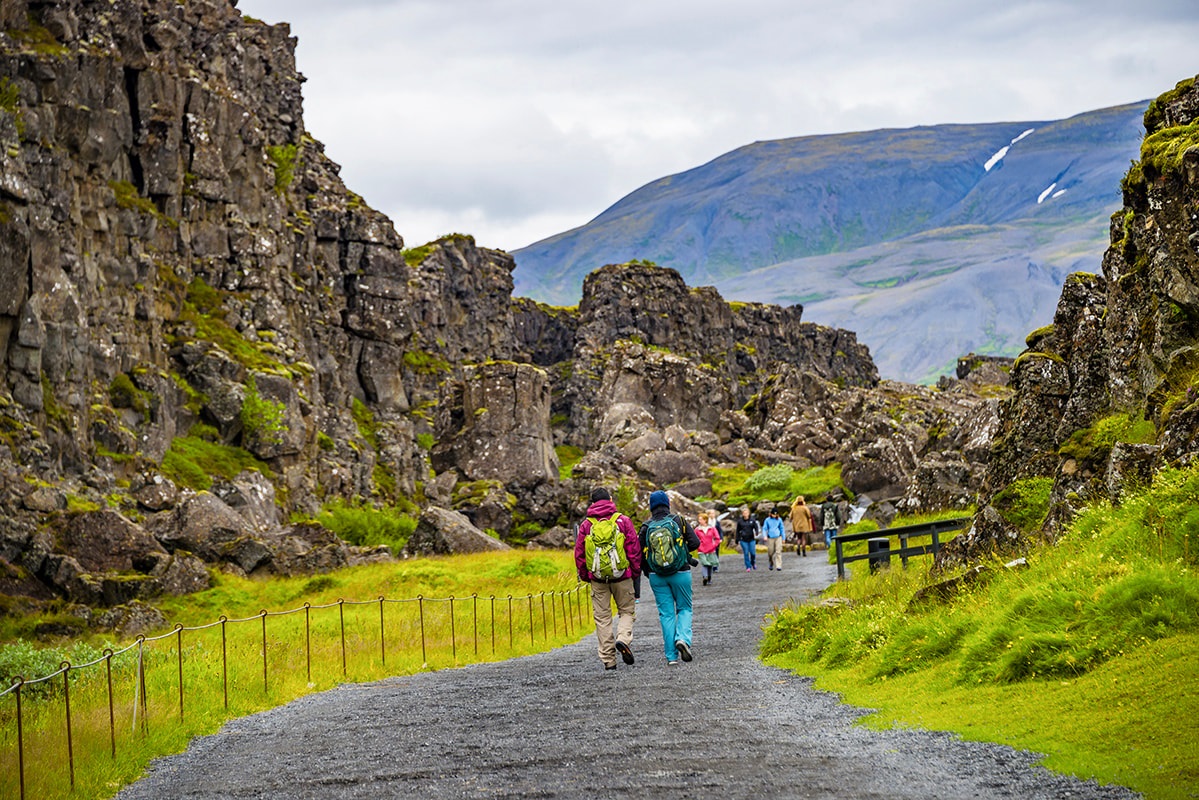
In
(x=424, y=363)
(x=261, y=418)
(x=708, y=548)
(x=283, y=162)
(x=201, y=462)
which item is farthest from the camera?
(x=424, y=363)

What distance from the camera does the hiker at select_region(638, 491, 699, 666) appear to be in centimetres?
1709

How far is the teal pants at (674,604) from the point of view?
1742cm

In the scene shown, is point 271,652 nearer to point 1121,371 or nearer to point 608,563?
point 608,563

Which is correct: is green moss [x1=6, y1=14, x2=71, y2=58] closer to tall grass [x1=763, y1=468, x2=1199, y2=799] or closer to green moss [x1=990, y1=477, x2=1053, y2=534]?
green moss [x1=990, y1=477, x2=1053, y2=534]

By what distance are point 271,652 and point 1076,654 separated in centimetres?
1680

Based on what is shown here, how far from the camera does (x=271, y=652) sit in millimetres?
23828

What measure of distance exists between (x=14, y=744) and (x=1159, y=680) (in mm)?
11836

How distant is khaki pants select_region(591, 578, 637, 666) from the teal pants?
43 cm

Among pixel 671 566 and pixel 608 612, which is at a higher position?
pixel 671 566

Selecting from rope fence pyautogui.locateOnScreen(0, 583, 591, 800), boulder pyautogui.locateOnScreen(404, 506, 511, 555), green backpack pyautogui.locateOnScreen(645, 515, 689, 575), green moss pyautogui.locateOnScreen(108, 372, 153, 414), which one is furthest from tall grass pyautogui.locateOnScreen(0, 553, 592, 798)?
green moss pyautogui.locateOnScreen(108, 372, 153, 414)

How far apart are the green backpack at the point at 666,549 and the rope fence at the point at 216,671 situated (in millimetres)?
5057

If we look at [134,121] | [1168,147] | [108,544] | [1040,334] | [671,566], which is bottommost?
[108,544]

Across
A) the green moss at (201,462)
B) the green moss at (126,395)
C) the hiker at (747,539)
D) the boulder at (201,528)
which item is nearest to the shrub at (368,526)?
the green moss at (201,462)

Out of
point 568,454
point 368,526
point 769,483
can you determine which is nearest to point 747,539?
point 368,526
